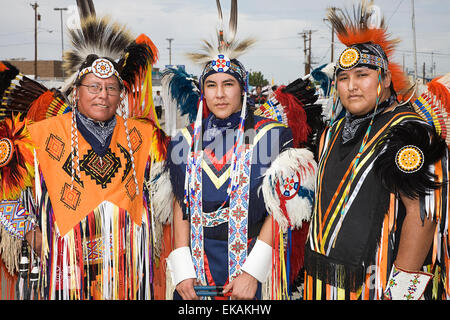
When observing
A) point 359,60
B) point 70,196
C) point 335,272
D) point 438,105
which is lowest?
point 335,272

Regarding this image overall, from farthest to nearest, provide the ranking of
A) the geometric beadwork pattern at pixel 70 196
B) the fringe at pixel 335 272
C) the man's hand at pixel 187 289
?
1. the geometric beadwork pattern at pixel 70 196
2. the man's hand at pixel 187 289
3. the fringe at pixel 335 272

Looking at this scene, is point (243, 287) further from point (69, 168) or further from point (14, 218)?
point (14, 218)

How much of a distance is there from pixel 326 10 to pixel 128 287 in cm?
198

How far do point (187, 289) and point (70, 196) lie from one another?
87cm

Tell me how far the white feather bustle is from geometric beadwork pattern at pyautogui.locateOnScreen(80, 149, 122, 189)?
3.03 feet

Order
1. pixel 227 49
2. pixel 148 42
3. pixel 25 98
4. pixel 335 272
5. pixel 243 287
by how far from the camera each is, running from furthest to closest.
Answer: pixel 148 42 < pixel 25 98 < pixel 227 49 < pixel 243 287 < pixel 335 272

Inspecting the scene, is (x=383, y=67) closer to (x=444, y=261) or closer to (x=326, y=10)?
(x=326, y=10)

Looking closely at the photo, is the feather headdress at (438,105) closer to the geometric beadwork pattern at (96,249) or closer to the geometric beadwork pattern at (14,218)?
the geometric beadwork pattern at (96,249)

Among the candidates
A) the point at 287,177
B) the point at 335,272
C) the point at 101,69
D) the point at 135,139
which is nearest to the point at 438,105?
the point at 287,177

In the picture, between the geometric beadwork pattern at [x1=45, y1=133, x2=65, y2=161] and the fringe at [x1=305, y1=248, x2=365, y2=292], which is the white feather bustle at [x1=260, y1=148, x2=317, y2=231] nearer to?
the fringe at [x1=305, y1=248, x2=365, y2=292]

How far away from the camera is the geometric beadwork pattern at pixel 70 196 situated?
2.39 metres

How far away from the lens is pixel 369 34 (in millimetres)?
2176

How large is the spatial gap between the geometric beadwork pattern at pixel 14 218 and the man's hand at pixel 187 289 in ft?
3.36

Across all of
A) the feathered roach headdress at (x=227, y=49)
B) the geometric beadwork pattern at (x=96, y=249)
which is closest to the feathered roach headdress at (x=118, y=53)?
the feathered roach headdress at (x=227, y=49)
